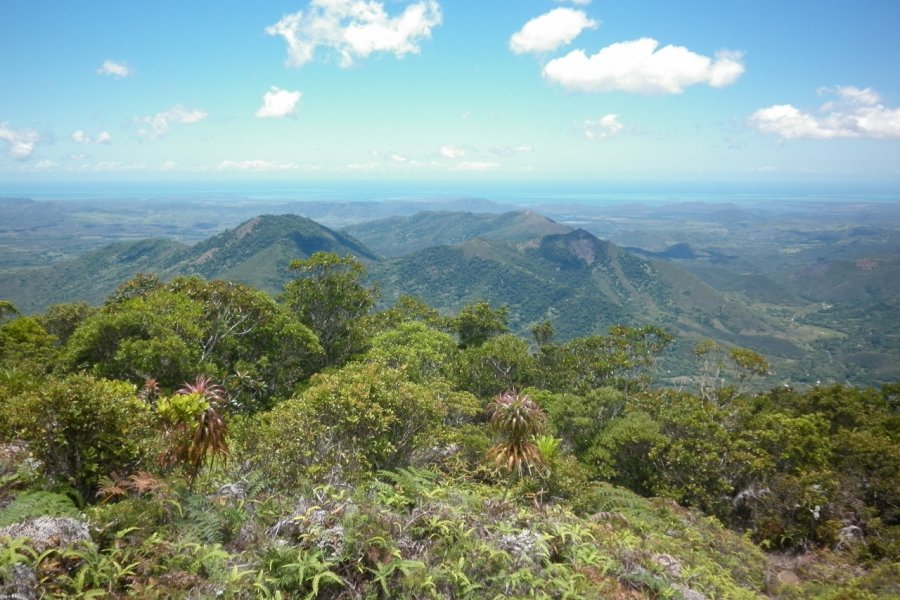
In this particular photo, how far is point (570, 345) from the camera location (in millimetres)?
41312

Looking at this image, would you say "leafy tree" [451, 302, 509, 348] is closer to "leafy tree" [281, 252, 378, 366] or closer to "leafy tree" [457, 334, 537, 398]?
"leafy tree" [457, 334, 537, 398]

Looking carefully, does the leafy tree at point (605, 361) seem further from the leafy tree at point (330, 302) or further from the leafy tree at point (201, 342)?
the leafy tree at point (201, 342)

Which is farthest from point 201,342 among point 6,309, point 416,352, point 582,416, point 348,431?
point 6,309

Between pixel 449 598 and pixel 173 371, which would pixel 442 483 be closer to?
pixel 449 598

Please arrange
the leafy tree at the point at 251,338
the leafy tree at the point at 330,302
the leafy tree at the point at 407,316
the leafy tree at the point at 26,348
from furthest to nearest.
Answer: the leafy tree at the point at 407,316
the leafy tree at the point at 330,302
the leafy tree at the point at 251,338
the leafy tree at the point at 26,348

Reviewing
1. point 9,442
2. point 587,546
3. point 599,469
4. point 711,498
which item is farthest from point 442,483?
point 711,498

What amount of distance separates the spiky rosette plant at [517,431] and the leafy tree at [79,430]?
9.43m

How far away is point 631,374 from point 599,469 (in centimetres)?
1758

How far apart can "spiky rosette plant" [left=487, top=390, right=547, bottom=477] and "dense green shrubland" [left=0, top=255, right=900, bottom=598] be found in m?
0.09

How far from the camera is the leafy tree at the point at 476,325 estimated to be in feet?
140

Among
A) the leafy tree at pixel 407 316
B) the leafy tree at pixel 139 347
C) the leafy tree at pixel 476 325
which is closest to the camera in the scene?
the leafy tree at pixel 139 347

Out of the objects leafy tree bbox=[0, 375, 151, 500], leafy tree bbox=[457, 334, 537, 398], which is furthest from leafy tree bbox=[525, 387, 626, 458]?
leafy tree bbox=[0, 375, 151, 500]

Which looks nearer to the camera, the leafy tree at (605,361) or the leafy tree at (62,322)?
the leafy tree at (62,322)

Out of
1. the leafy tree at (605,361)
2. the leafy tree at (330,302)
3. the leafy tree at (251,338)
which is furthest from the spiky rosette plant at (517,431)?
the leafy tree at (605,361)
